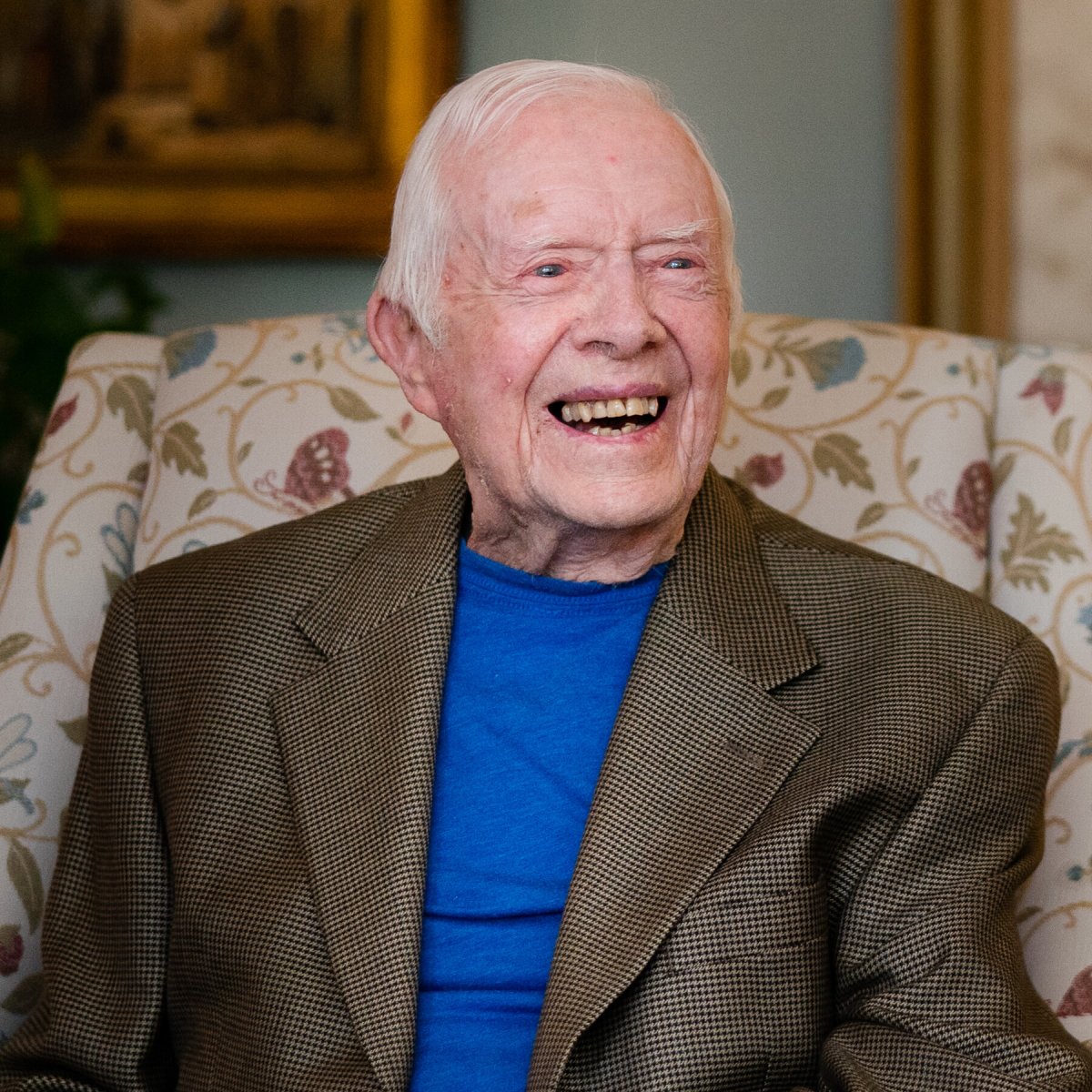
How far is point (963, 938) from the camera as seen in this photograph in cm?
123

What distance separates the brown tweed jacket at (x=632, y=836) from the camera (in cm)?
123

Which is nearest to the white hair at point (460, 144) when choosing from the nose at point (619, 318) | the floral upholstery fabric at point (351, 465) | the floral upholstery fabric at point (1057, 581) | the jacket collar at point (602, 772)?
the nose at point (619, 318)

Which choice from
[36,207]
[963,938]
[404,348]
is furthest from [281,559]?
[36,207]

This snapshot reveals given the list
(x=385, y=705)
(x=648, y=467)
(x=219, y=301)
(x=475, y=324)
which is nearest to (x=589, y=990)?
(x=385, y=705)

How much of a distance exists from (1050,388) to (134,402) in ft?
3.54

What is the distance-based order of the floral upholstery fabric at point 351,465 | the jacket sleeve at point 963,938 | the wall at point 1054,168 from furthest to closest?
the wall at point 1054,168
the floral upholstery fabric at point 351,465
the jacket sleeve at point 963,938

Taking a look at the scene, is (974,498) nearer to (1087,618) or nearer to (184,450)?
(1087,618)

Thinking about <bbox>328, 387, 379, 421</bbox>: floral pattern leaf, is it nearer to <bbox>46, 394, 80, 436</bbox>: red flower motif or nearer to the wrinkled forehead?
<bbox>46, 394, 80, 436</bbox>: red flower motif

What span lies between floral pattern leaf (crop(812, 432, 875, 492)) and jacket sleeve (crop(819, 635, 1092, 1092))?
1.35ft

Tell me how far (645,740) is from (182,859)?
0.44m

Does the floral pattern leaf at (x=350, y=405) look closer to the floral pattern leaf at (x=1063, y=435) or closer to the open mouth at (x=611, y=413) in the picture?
the open mouth at (x=611, y=413)

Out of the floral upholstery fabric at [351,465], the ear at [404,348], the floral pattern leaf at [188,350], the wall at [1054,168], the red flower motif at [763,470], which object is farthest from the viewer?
the wall at [1054,168]

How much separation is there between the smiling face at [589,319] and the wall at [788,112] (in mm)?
1362

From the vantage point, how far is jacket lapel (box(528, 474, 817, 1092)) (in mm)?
1225
